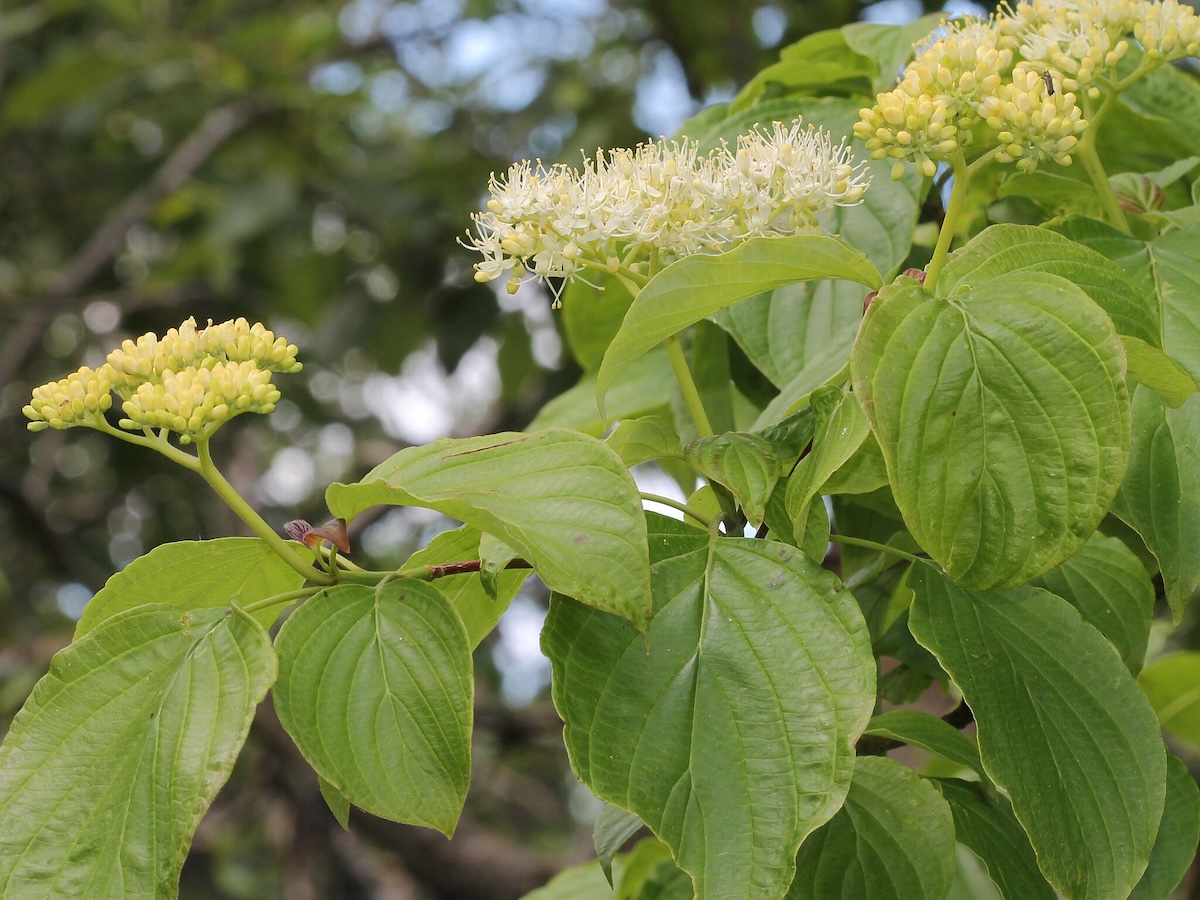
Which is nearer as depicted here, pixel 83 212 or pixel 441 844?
pixel 441 844

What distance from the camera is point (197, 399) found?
69 centimetres

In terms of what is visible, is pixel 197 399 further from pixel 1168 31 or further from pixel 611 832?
pixel 1168 31

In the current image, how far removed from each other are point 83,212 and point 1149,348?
3.86 metres

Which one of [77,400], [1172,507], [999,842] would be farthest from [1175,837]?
[77,400]

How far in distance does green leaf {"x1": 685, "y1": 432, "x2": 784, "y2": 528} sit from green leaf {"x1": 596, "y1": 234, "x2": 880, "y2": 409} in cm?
7

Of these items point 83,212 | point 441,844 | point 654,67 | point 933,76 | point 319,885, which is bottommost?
point 319,885

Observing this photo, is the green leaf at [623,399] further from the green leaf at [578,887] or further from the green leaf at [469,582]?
the green leaf at [578,887]

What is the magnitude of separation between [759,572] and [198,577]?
347 millimetres

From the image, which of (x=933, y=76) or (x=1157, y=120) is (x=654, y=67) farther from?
(x=933, y=76)

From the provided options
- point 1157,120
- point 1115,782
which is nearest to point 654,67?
point 1157,120

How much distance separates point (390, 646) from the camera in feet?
2.16

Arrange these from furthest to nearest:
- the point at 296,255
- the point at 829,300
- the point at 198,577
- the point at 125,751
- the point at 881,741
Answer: the point at 296,255 < the point at 829,300 < the point at 881,741 < the point at 198,577 < the point at 125,751

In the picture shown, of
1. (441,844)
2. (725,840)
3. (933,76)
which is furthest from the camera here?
(441,844)

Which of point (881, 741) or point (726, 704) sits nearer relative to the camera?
point (726, 704)
